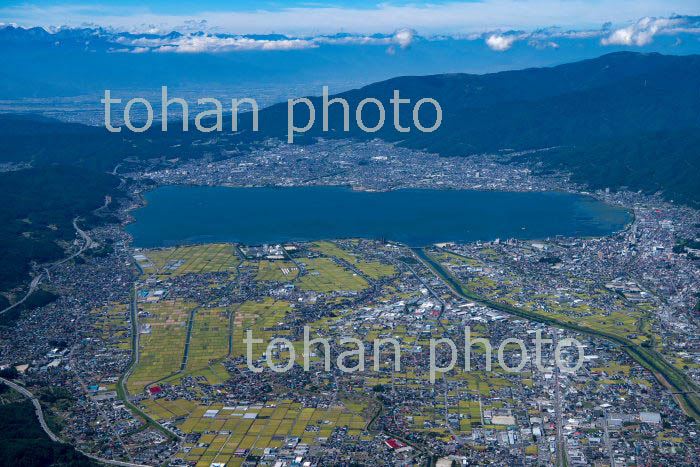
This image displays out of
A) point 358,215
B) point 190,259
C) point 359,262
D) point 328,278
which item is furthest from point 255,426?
point 358,215

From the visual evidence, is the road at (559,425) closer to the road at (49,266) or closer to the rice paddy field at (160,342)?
the rice paddy field at (160,342)

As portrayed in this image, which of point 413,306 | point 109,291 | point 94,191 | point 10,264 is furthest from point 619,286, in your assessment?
point 94,191

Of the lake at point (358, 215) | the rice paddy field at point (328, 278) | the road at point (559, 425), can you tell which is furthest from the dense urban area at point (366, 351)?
the lake at point (358, 215)

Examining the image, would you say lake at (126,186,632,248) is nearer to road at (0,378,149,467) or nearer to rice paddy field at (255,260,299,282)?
rice paddy field at (255,260,299,282)

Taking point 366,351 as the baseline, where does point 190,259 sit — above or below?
below

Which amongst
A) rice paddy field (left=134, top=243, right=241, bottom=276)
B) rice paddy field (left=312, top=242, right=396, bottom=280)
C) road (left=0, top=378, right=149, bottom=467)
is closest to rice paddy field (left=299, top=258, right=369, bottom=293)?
rice paddy field (left=312, top=242, right=396, bottom=280)

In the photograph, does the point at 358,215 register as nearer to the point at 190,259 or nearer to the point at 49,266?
the point at 190,259
